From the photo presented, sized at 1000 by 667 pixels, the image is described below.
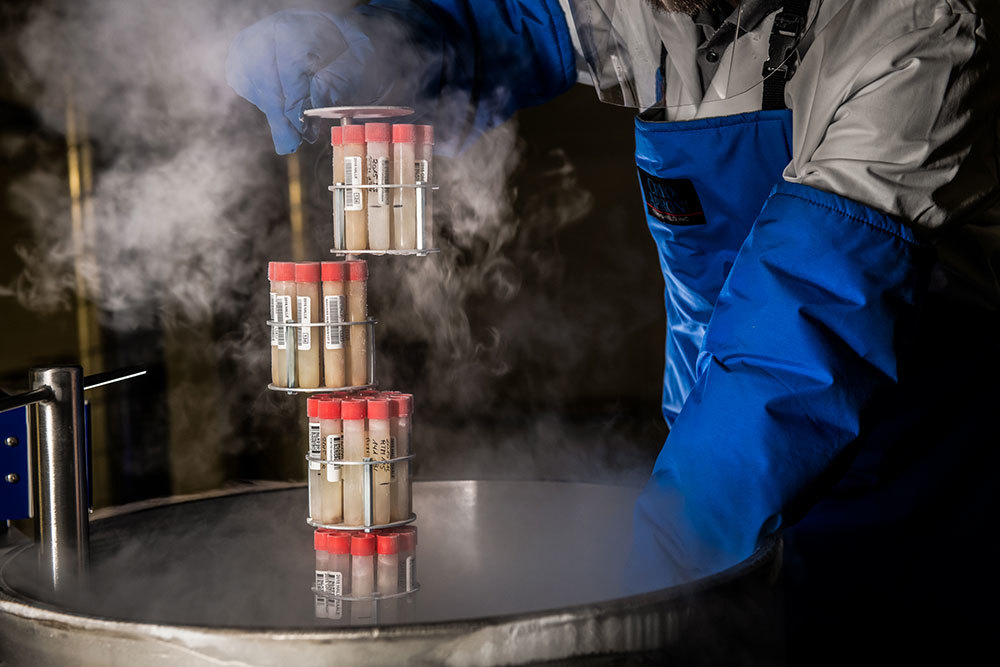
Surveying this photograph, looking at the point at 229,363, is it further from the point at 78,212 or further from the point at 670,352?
the point at 670,352

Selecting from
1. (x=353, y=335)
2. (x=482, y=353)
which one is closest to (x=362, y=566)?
(x=353, y=335)

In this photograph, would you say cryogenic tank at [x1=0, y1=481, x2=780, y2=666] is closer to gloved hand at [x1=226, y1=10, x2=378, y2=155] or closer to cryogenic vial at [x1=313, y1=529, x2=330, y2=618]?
cryogenic vial at [x1=313, y1=529, x2=330, y2=618]

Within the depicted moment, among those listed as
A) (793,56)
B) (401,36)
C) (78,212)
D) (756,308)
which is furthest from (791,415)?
(78,212)

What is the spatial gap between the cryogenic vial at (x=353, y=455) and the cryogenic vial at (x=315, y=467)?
38 mm

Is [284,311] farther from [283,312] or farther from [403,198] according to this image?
[403,198]

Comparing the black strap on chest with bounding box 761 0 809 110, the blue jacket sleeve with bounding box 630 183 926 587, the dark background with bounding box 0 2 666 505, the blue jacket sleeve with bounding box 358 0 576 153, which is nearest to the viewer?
the blue jacket sleeve with bounding box 630 183 926 587

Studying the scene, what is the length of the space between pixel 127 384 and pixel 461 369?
130cm

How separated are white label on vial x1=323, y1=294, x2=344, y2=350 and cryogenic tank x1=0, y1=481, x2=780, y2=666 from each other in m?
0.38

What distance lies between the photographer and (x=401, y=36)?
1659 millimetres

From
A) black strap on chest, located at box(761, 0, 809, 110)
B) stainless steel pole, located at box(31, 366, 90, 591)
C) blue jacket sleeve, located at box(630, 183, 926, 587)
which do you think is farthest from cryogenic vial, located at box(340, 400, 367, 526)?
black strap on chest, located at box(761, 0, 809, 110)

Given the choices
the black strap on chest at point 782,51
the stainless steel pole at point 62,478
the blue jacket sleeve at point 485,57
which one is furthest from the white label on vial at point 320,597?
→ the black strap on chest at point 782,51

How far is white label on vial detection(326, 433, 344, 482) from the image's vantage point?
1454 millimetres

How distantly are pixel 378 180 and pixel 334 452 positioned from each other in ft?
1.35

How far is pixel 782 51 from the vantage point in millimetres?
1327
